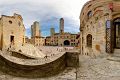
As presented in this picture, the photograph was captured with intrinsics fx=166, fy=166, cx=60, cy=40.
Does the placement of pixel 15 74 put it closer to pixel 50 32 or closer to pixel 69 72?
pixel 69 72

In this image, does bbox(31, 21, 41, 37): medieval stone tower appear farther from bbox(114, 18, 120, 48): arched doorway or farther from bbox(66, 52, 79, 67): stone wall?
bbox(66, 52, 79, 67): stone wall

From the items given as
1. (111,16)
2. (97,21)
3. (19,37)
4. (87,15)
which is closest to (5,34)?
(19,37)

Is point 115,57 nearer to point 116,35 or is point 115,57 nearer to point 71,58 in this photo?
point 116,35

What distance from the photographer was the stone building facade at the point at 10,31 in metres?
27.9

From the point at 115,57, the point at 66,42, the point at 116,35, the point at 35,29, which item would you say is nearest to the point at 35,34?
the point at 35,29

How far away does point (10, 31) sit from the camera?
29.3 m

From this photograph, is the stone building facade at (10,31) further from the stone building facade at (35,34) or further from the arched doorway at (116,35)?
the stone building facade at (35,34)

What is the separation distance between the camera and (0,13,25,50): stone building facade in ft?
91.7

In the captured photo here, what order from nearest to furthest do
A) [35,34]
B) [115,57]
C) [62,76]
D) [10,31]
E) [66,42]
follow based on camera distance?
1. [62,76]
2. [115,57]
3. [10,31]
4. [35,34]
5. [66,42]

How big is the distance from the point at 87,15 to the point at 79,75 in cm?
2215

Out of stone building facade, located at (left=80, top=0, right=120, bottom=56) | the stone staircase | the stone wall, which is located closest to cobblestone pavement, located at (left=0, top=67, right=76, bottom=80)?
the stone wall

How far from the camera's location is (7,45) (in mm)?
28578

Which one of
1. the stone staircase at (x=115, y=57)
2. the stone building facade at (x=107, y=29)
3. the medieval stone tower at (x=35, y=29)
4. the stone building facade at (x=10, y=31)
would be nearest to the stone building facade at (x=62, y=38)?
the medieval stone tower at (x=35, y=29)

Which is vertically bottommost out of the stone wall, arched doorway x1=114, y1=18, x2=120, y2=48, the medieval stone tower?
the stone wall
